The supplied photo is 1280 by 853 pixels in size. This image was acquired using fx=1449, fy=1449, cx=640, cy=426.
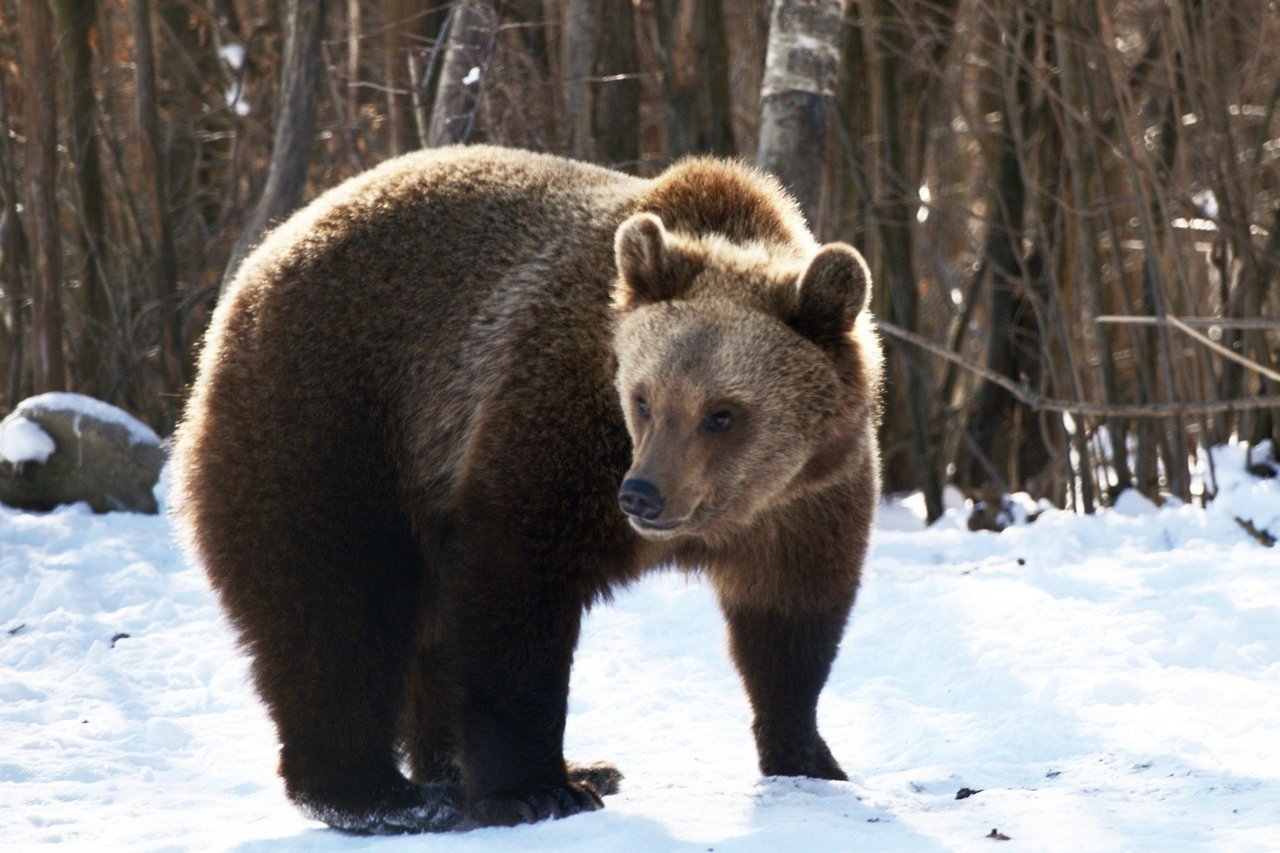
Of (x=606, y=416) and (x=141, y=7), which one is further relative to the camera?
(x=141, y=7)

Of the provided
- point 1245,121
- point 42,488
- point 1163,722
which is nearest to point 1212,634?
point 1163,722

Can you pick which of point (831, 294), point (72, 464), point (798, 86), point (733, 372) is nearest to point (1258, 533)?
point (798, 86)

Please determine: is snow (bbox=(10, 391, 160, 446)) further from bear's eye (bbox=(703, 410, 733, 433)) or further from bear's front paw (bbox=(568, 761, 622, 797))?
bear's eye (bbox=(703, 410, 733, 433))

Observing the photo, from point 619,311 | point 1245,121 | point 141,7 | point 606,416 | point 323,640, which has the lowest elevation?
point 323,640

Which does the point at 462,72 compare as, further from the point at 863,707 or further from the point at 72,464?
the point at 863,707

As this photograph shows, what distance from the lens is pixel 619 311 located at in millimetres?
4465

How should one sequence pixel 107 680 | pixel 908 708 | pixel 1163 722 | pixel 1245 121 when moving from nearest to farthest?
pixel 1163 722 → pixel 908 708 → pixel 107 680 → pixel 1245 121

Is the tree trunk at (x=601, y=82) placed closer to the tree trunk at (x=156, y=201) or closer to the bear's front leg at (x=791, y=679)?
the tree trunk at (x=156, y=201)

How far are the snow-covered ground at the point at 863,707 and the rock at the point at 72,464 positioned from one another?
553 mm

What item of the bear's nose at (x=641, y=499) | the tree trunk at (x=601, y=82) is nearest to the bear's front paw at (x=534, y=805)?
the bear's nose at (x=641, y=499)

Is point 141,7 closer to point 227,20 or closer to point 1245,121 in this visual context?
point 227,20

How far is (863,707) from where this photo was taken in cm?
573

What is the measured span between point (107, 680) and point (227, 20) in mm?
8976

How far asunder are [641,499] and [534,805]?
1.05 meters
